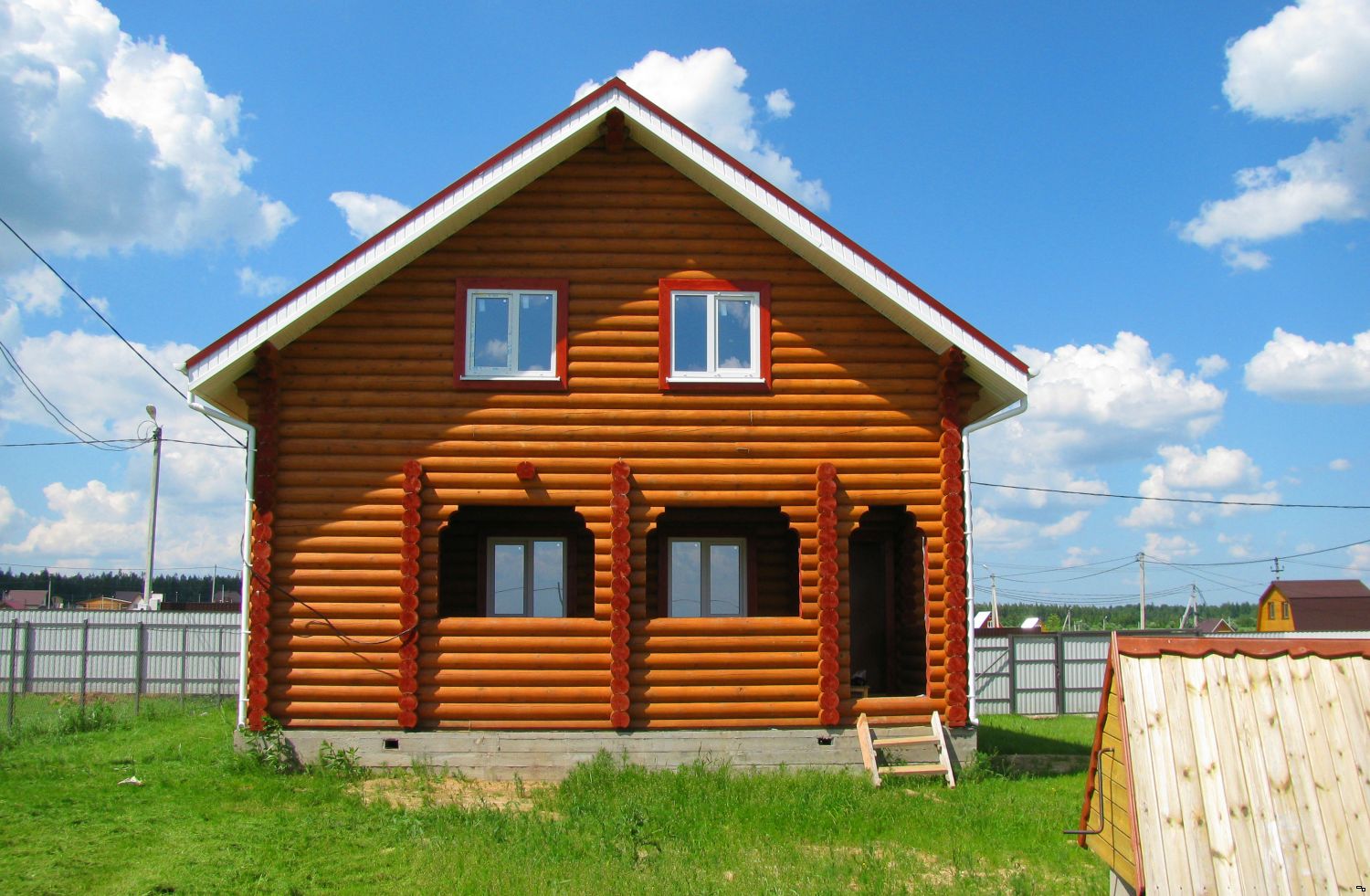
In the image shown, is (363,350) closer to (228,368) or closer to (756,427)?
(228,368)

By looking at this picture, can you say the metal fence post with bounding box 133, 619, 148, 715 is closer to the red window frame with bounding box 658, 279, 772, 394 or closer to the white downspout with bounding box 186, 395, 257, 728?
the white downspout with bounding box 186, 395, 257, 728

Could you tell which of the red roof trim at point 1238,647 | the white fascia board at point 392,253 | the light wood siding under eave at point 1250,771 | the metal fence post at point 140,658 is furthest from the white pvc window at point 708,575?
Answer: the metal fence post at point 140,658

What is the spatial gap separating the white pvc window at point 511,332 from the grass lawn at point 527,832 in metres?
5.17

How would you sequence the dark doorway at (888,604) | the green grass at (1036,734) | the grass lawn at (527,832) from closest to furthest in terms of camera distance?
1. the grass lawn at (527,832)
2. the dark doorway at (888,604)
3. the green grass at (1036,734)

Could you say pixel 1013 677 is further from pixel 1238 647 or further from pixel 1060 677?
pixel 1238 647

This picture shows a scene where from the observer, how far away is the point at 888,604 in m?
18.0

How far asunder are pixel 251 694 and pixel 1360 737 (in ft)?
38.9

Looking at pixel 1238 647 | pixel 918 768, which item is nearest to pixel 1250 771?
pixel 1238 647

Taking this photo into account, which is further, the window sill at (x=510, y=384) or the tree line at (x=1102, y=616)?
the tree line at (x=1102, y=616)

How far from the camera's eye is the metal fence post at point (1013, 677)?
2822 centimetres

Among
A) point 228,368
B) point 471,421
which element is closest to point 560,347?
point 471,421

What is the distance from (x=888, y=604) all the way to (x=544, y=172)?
28.6 ft

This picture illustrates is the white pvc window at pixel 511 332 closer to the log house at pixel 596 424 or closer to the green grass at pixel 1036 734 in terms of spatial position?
the log house at pixel 596 424

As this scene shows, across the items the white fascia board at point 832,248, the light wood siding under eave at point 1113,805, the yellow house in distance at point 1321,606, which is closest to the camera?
the light wood siding under eave at point 1113,805
